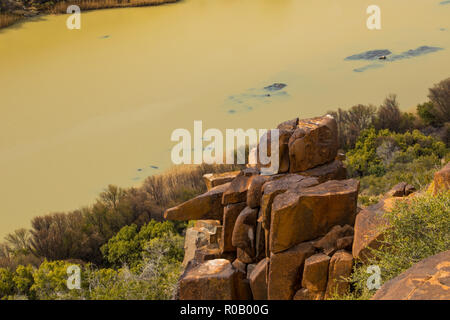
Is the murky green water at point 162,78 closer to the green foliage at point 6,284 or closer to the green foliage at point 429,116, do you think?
the green foliage at point 429,116

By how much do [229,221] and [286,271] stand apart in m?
2.96

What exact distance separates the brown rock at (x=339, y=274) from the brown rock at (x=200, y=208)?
4.68 m

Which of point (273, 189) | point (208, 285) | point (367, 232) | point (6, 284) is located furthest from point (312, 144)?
point (6, 284)

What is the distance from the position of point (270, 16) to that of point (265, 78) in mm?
19410

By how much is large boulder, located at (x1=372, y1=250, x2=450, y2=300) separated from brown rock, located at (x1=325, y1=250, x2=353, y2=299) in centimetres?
296

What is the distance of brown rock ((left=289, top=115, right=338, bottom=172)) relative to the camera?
18.3 meters

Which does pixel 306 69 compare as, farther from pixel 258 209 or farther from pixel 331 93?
pixel 258 209

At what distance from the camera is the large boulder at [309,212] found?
15.7 metres

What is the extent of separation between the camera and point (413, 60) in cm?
5097

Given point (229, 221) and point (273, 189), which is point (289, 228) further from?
point (229, 221)

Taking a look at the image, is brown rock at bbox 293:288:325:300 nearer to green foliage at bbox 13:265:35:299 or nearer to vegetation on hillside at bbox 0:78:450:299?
vegetation on hillside at bbox 0:78:450:299

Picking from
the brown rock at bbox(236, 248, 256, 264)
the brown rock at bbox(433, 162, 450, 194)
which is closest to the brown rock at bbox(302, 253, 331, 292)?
the brown rock at bbox(236, 248, 256, 264)


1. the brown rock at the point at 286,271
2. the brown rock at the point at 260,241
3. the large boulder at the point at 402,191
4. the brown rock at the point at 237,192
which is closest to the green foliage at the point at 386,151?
the large boulder at the point at 402,191
